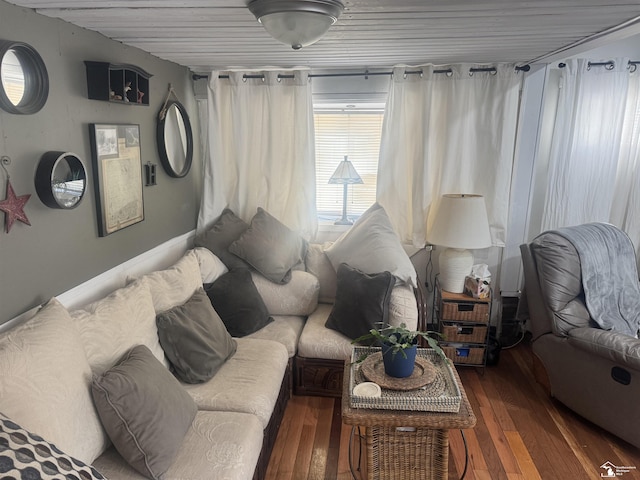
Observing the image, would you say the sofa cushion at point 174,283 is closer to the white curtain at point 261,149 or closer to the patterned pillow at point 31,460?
the white curtain at point 261,149

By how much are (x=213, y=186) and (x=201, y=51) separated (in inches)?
42.7

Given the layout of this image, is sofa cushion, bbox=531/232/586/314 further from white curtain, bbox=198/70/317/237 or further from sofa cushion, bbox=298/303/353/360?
white curtain, bbox=198/70/317/237

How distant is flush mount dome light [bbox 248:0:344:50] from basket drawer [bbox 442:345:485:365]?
2278 mm

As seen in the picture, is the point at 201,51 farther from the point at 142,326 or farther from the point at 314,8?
the point at 142,326

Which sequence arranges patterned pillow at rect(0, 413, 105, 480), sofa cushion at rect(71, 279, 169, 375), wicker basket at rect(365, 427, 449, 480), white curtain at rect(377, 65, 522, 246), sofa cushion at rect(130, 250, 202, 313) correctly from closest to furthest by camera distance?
patterned pillow at rect(0, 413, 105, 480) < sofa cushion at rect(71, 279, 169, 375) < wicker basket at rect(365, 427, 449, 480) < sofa cushion at rect(130, 250, 202, 313) < white curtain at rect(377, 65, 522, 246)

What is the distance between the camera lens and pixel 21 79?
1692 mm

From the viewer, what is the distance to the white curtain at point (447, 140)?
303 centimetres

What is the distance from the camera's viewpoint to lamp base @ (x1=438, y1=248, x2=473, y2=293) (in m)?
2.96

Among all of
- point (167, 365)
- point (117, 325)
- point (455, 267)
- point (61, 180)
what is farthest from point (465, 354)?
point (61, 180)

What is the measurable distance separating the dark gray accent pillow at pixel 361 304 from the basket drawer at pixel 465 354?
0.70 m

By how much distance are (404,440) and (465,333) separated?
1.27 metres

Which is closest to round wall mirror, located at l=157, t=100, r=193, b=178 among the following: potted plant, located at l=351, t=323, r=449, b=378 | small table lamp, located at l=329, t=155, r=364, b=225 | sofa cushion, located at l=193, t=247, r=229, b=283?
sofa cushion, located at l=193, t=247, r=229, b=283

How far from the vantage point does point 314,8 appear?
4.90ft
